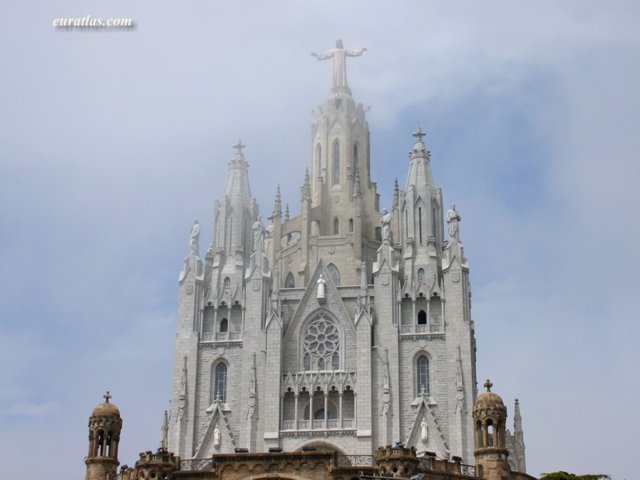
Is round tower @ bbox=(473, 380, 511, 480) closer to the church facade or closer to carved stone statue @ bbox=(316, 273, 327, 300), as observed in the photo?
the church facade

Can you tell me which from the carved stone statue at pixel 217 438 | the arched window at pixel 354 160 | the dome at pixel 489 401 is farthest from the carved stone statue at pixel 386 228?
the dome at pixel 489 401

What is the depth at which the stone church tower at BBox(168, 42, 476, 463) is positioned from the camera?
6244 centimetres

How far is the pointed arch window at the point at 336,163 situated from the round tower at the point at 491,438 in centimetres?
3313

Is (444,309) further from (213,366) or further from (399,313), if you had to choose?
(213,366)

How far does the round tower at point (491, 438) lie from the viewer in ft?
142

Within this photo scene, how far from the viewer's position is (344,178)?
7512 cm

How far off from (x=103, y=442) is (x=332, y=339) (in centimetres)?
2291

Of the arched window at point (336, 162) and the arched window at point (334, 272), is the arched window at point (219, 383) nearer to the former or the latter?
the arched window at point (334, 272)

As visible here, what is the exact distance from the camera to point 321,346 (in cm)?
6575

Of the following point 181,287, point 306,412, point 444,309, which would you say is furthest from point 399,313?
point 181,287

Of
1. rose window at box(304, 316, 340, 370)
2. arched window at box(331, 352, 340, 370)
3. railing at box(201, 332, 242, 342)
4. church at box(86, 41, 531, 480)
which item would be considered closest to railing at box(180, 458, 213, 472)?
church at box(86, 41, 531, 480)

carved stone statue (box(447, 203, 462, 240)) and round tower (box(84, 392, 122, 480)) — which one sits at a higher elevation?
carved stone statue (box(447, 203, 462, 240))

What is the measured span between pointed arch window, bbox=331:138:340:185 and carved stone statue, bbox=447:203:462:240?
10.2m

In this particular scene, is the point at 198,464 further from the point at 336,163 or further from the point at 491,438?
the point at 336,163
